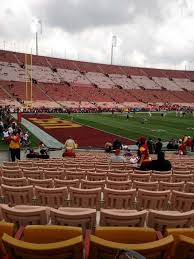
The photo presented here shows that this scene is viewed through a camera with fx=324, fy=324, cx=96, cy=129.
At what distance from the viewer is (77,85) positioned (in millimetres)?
81625

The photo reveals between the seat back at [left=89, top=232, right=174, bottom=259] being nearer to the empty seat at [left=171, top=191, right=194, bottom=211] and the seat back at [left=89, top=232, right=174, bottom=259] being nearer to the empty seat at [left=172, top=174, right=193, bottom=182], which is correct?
the empty seat at [left=171, top=191, right=194, bottom=211]

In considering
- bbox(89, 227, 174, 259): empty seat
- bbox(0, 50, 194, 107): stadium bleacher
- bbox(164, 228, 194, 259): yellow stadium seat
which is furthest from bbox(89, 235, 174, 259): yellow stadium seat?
bbox(0, 50, 194, 107): stadium bleacher

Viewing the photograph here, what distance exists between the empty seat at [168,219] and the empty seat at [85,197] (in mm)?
1888

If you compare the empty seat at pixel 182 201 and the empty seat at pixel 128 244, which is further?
the empty seat at pixel 182 201

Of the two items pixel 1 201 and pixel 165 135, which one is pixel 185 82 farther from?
pixel 1 201

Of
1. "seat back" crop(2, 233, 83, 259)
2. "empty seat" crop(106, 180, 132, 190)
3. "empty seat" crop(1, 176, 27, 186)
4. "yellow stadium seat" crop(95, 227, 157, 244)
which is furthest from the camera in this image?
"empty seat" crop(1, 176, 27, 186)

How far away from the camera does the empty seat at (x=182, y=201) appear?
5.86 m

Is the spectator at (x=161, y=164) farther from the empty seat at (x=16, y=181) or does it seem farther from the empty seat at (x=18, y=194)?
the empty seat at (x=18, y=194)

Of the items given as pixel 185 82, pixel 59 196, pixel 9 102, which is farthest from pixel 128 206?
pixel 185 82

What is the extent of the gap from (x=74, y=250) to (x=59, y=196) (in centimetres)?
306

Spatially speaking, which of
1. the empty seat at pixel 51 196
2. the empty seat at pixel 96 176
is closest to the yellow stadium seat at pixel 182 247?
the empty seat at pixel 51 196

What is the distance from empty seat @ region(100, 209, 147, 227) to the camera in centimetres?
392

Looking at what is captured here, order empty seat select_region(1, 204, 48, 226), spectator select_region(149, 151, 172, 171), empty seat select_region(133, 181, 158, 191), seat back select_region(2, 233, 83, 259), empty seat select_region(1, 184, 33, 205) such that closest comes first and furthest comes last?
1. seat back select_region(2, 233, 83, 259)
2. empty seat select_region(1, 204, 48, 226)
3. empty seat select_region(1, 184, 33, 205)
4. empty seat select_region(133, 181, 158, 191)
5. spectator select_region(149, 151, 172, 171)

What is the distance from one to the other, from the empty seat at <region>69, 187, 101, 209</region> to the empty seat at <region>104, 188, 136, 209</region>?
17cm
